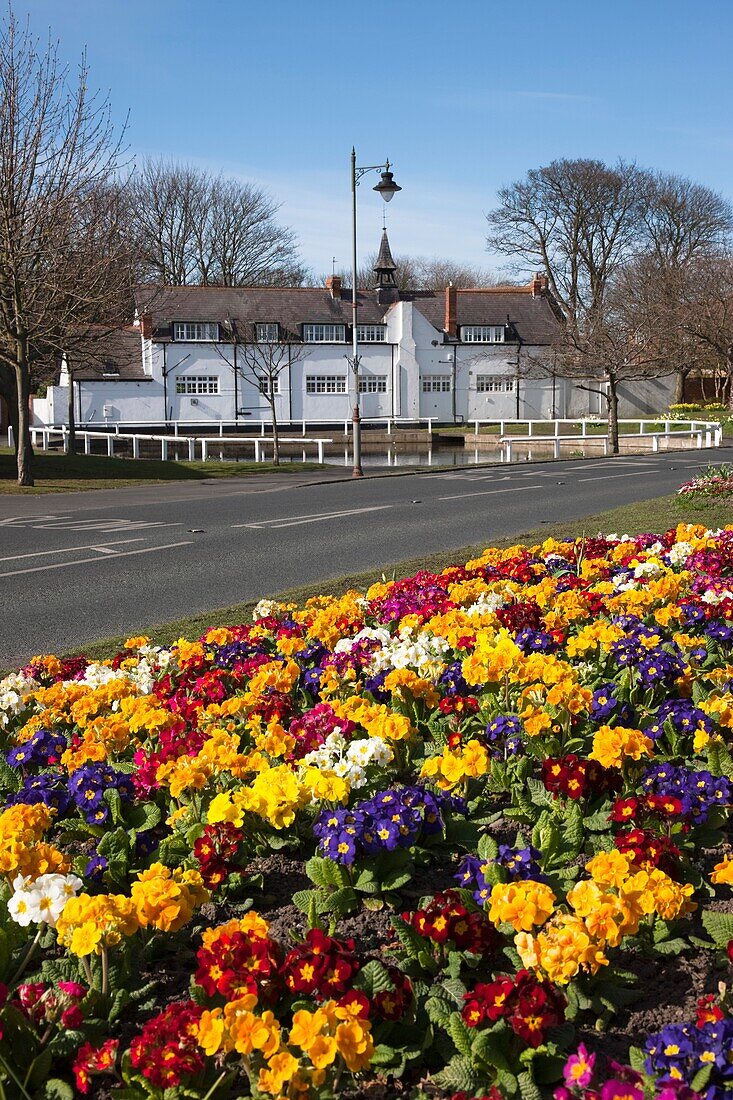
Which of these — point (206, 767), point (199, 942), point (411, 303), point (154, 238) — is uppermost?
point (154, 238)

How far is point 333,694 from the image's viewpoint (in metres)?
4.92

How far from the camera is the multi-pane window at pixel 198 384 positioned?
6028 cm

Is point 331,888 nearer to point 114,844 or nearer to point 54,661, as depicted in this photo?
point 114,844

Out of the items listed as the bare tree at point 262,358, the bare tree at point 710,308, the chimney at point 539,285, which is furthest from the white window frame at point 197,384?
the bare tree at point 710,308

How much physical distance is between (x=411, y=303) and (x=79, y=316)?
41987 mm

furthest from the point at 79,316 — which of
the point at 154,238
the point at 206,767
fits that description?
the point at 154,238

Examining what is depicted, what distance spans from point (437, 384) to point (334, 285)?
29.7ft

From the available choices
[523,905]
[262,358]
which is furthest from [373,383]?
[523,905]

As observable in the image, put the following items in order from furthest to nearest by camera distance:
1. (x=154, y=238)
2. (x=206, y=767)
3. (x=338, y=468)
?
(x=154, y=238), (x=338, y=468), (x=206, y=767)

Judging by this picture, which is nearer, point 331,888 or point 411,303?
point 331,888

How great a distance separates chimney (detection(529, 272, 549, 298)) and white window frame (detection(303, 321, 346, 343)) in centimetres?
1417

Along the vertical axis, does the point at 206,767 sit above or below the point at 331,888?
above

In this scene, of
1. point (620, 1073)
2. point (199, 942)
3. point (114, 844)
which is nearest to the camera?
point (620, 1073)

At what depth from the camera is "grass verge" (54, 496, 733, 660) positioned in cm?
767
